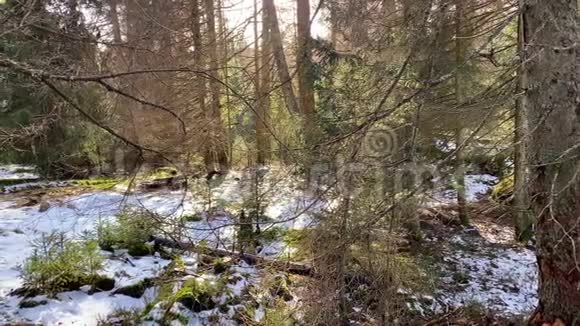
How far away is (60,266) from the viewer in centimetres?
473

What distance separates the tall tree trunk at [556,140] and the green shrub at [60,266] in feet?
13.6

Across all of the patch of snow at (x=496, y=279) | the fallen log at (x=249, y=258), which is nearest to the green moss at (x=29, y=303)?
the fallen log at (x=249, y=258)

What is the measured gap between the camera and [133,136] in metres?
6.90

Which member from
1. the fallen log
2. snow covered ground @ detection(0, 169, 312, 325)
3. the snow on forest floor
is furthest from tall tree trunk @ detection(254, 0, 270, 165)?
the snow on forest floor

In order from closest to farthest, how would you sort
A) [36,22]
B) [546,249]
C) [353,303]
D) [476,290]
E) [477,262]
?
[36,22], [546,249], [353,303], [476,290], [477,262]

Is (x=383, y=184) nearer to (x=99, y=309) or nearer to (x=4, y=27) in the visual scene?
(x=99, y=309)

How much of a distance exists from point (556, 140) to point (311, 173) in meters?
2.41

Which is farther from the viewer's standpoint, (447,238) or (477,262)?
(447,238)

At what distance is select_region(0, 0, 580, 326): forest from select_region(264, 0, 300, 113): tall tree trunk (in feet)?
0.51

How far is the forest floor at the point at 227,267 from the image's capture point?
448cm

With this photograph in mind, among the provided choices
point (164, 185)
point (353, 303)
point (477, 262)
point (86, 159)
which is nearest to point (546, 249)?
point (353, 303)

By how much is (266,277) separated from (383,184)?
1636mm

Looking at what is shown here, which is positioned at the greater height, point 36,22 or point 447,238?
point 36,22

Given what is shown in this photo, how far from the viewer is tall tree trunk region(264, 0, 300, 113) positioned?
822 cm
